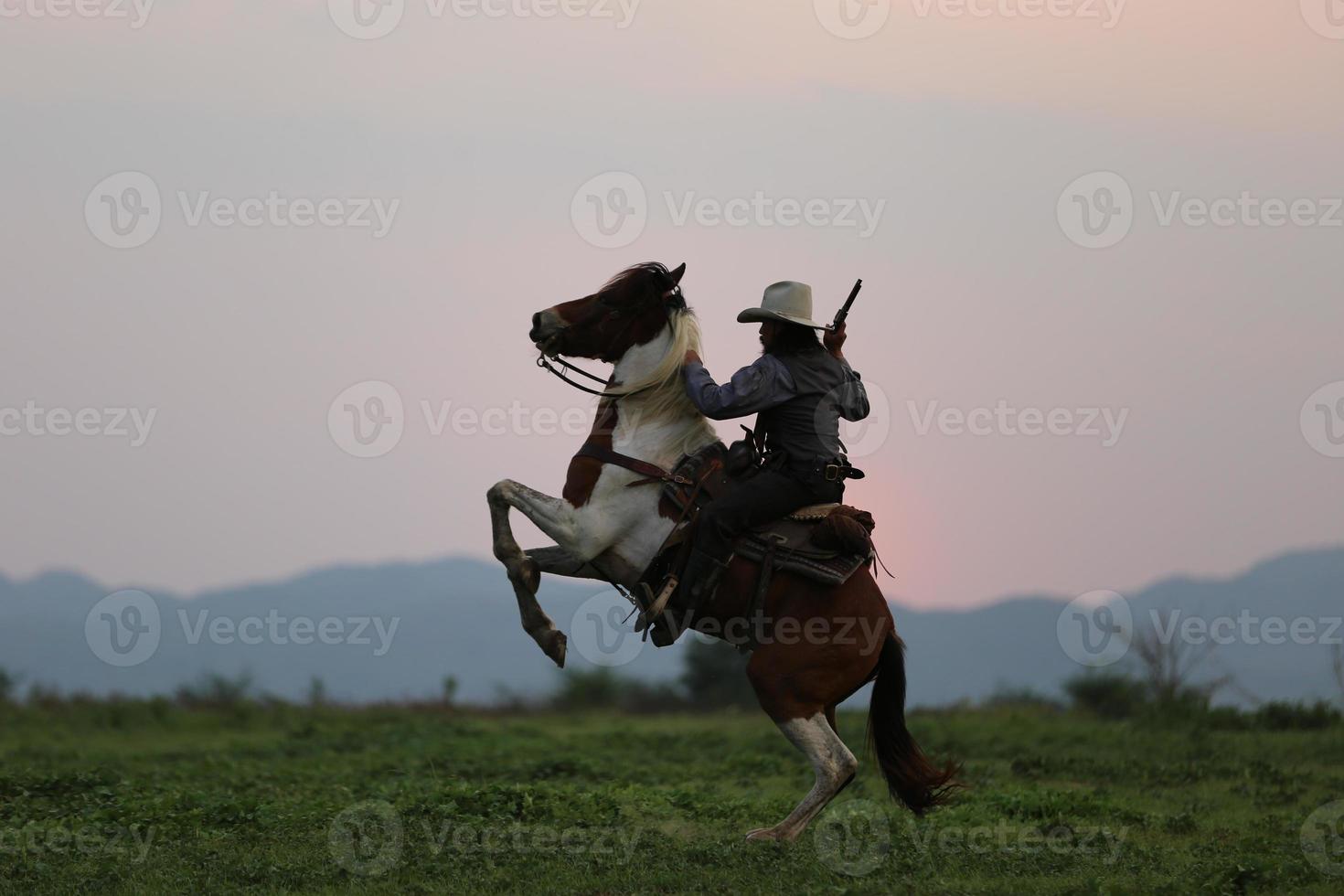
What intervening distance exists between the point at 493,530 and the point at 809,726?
218cm

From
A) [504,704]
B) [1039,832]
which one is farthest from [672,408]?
[504,704]

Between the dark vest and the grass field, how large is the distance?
2289 mm

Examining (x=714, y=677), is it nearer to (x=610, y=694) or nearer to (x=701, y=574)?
(x=610, y=694)

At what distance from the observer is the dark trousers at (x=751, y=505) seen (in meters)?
8.65

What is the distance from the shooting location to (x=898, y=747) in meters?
9.19

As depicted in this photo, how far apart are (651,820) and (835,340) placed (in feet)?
11.1

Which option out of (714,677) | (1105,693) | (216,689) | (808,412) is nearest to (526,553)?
(808,412)

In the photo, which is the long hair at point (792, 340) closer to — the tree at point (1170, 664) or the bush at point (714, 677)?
the tree at point (1170, 664)

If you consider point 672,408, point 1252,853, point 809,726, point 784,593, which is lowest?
point 1252,853

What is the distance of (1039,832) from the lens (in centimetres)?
988

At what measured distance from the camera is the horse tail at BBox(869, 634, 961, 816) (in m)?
9.11

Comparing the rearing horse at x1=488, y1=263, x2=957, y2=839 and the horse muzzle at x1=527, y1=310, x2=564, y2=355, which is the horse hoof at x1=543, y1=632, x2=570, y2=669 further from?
the horse muzzle at x1=527, y1=310, x2=564, y2=355

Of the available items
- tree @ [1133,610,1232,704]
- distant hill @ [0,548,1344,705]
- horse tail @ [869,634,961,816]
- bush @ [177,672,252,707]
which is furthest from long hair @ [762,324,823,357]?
distant hill @ [0,548,1344,705]

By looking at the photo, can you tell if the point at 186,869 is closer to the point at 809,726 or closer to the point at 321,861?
the point at 321,861
